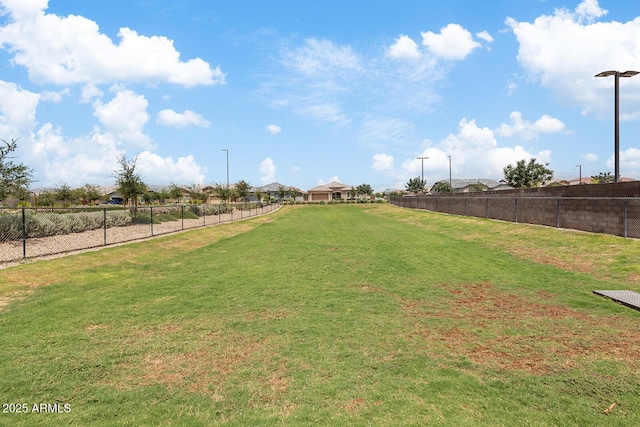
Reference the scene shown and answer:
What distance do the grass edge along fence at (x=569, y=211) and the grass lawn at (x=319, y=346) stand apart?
14.2ft

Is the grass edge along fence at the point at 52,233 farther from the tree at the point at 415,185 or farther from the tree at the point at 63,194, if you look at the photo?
the tree at the point at 415,185

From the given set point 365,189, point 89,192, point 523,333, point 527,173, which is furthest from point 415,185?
point 523,333

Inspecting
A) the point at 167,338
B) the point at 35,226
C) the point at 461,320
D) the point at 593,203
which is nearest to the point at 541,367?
the point at 461,320

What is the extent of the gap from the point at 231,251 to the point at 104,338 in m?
9.51

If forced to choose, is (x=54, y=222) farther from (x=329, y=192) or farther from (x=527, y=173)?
(x=329, y=192)

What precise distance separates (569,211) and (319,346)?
57.1 feet

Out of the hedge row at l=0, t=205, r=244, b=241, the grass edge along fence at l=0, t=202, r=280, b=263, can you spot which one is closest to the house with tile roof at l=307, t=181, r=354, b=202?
the hedge row at l=0, t=205, r=244, b=241

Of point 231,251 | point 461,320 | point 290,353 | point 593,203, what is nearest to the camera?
point 290,353

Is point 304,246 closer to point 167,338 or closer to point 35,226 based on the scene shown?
point 167,338

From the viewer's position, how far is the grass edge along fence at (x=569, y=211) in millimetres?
13773

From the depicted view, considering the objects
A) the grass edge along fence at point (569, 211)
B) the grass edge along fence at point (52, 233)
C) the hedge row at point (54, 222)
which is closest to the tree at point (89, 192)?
the hedge row at point (54, 222)

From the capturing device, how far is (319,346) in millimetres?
4961

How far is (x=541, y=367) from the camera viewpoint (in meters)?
4.36

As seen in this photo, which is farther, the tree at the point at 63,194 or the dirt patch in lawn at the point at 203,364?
the tree at the point at 63,194
